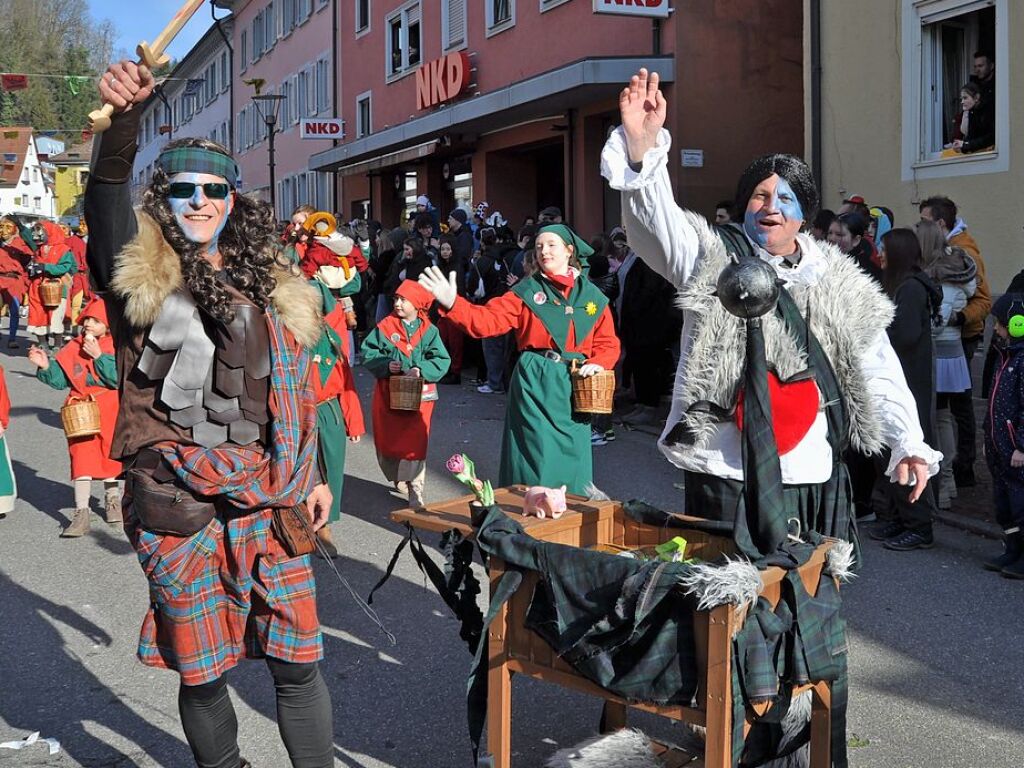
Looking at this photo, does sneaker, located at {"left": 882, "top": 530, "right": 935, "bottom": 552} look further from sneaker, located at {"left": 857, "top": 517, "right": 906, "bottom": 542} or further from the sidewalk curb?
the sidewalk curb

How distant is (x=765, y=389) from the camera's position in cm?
309

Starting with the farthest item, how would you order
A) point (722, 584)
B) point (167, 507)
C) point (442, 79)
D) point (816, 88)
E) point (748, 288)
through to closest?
point (442, 79) → point (816, 88) → point (167, 507) → point (748, 288) → point (722, 584)

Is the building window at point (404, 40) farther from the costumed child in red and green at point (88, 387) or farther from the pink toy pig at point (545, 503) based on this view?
the pink toy pig at point (545, 503)

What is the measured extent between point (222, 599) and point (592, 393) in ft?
10.4

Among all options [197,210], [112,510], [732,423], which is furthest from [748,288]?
[112,510]

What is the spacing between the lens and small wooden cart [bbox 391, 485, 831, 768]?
2738 millimetres

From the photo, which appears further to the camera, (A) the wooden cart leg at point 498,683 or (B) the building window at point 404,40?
(B) the building window at point 404,40

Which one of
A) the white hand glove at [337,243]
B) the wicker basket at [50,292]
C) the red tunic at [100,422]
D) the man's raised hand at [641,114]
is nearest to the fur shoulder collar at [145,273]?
the man's raised hand at [641,114]

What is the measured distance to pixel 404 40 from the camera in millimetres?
26312

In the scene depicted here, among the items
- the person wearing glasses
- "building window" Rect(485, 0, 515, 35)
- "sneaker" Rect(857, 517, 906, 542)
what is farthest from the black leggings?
"building window" Rect(485, 0, 515, 35)

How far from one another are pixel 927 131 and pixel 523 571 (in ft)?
35.0

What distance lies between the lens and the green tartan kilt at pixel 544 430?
236 inches

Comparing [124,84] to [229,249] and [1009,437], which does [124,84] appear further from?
[1009,437]

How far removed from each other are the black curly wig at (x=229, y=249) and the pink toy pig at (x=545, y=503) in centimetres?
95
